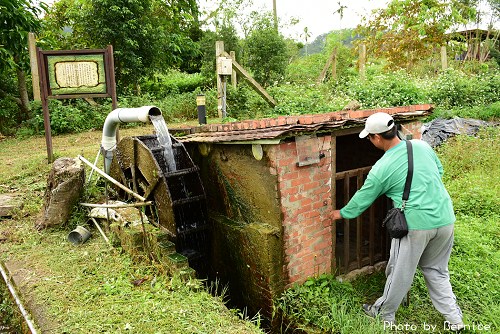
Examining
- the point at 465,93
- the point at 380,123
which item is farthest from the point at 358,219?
the point at 465,93

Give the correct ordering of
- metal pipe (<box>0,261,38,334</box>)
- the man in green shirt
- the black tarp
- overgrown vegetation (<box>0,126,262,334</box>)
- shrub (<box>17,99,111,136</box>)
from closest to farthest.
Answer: overgrown vegetation (<box>0,126,262,334</box>) < metal pipe (<box>0,261,38,334</box>) < the man in green shirt < the black tarp < shrub (<box>17,99,111,136</box>)

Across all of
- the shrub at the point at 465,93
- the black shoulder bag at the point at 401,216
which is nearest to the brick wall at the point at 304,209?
the black shoulder bag at the point at 401,216

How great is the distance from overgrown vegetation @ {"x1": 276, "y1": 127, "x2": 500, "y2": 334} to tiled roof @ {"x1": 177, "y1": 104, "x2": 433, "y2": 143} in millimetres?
1866

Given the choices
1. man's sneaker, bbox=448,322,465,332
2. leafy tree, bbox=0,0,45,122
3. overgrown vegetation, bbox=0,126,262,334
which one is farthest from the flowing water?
leafy tree, bbox=0,0,45,122

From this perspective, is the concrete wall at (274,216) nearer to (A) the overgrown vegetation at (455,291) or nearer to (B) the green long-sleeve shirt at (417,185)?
(A) the overgrown vegetation at (455,291)

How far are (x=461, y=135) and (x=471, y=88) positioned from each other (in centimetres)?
446

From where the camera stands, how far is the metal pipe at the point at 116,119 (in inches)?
221

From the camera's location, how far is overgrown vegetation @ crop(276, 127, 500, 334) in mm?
4375

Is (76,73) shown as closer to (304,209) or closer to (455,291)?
(304,209)

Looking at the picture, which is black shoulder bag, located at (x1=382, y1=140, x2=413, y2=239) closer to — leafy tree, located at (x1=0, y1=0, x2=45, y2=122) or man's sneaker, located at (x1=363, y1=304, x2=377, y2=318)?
man's sneaker, located at (x1=363, y1=304, x2=377, y2=318)

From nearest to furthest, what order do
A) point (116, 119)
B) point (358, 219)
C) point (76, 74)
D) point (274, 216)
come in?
point (274, 216) → point (358, 219) → point (116, 119) → point (76, 74)

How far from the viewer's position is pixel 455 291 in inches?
197

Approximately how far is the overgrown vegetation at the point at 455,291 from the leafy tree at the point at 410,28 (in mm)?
11879

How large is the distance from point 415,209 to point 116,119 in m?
4.40
